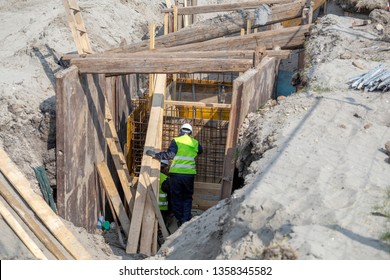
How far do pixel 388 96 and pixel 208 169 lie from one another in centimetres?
372

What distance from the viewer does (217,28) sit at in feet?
39.2

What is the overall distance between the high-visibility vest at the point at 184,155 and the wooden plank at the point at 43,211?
8.14 feet

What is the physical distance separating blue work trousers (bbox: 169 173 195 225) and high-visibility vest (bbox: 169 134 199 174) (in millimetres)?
102

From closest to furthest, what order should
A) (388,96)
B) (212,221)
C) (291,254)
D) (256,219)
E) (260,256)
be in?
(291,254)
(260,256)
(256,219)
(212,221)
(388,96)

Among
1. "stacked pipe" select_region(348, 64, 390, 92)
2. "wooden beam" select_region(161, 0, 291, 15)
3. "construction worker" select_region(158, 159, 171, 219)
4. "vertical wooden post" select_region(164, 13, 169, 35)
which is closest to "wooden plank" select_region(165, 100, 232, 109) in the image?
"construction worker" select_region(158, 159, 171, 219)

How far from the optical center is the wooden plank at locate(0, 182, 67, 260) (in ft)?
23.8

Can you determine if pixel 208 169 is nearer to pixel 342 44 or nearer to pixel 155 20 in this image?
pixel 342 44

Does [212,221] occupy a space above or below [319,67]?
below

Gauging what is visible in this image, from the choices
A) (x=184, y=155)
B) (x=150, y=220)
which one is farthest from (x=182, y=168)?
(x=150, y=220)

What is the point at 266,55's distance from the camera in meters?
9.63

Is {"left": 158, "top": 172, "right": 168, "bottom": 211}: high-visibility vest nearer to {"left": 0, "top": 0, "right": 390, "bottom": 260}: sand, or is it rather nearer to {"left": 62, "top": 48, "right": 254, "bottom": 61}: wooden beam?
{"left": 0, "top": 0, "right": 390, "bottom": 260}: sand

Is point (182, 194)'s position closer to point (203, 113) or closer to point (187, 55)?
point (203, 113)

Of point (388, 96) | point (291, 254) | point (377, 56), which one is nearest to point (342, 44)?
point (377, 56)

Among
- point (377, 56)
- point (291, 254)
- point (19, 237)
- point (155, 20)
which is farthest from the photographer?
point (155, 20)
